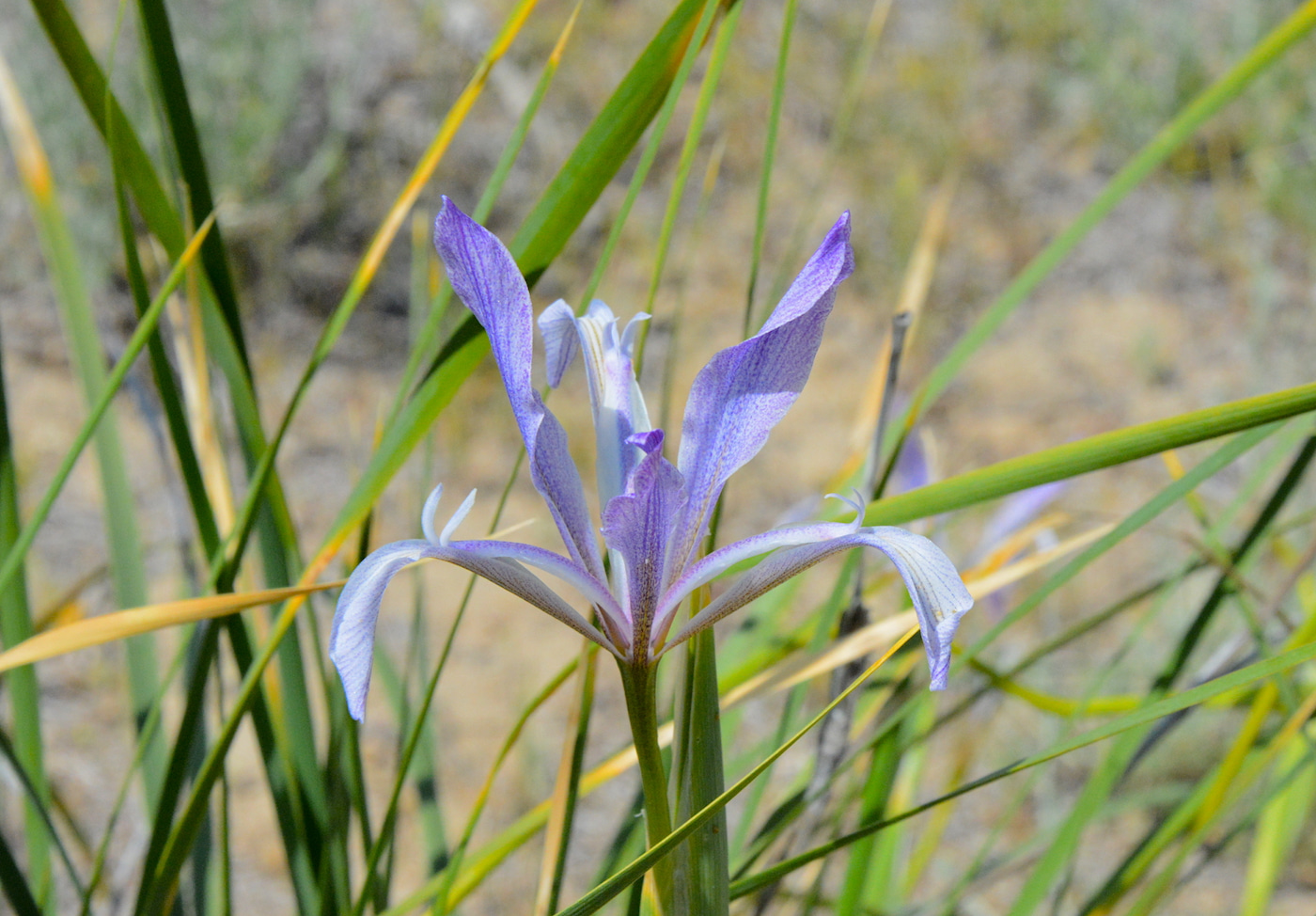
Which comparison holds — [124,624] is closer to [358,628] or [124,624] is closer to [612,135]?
[358,628]

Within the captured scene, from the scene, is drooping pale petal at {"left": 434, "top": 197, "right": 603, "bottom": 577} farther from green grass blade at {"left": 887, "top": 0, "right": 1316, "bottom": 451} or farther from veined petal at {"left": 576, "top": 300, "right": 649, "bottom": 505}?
green grass blade at {"left": 887, "top": 0, "right": 1316, "bottom": 451}

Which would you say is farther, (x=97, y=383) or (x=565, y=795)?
(x=97, y=383)

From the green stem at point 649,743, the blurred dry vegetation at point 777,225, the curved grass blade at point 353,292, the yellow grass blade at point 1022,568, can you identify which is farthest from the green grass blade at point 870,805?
the blurred dry vegetation at point 777,225

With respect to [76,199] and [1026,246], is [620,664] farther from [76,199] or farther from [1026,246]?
[1026,246]

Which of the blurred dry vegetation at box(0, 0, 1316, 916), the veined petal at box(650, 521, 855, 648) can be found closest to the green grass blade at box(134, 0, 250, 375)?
the veined petal at box(650, 521, 855, 648)

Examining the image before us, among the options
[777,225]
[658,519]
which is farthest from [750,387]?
[777,225]

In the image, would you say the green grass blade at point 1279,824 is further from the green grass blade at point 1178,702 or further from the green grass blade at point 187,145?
the green grass blade at point 187,145
